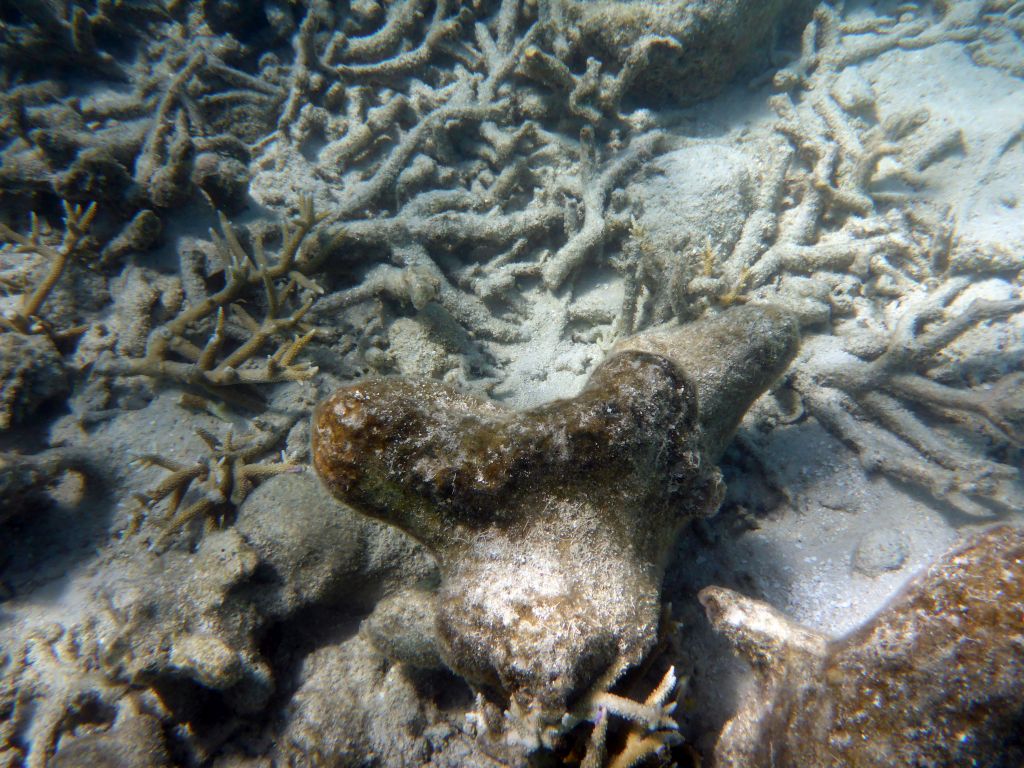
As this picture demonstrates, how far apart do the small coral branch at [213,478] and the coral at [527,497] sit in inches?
49.9

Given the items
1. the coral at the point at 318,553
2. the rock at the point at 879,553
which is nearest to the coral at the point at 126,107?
the coral at the point at 318,553

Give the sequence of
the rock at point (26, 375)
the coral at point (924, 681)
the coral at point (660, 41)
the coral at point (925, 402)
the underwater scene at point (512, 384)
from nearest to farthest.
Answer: the coral at point (924, 681) → the underwater scene at point (512, 384) → the coral at point (925, 402) → the rock at point (26, 375) → the coral at point (660, 41)

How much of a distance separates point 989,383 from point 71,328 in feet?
Answer: 20.0

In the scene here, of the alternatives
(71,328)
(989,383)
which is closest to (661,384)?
(989,383)

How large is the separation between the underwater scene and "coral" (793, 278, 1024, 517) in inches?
0.9

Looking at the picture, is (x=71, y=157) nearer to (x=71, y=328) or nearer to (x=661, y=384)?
(x=71, y=328)

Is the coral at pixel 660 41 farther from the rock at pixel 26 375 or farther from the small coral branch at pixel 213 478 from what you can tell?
the rock at pixel 26 375

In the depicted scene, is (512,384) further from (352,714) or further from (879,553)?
(879,553)

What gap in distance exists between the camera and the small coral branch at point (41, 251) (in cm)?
308

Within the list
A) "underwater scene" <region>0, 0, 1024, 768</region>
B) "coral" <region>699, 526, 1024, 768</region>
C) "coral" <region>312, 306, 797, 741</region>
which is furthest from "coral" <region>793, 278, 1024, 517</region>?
"coral" <region>312, 306, 797, 741</region>

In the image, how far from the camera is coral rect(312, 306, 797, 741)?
157 cm

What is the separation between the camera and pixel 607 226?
3.59 metres

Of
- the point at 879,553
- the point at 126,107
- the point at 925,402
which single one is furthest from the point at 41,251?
the point at 925,402

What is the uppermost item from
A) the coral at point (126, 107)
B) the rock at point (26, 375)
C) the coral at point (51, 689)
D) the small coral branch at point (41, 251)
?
the coral at point (126, 107)
